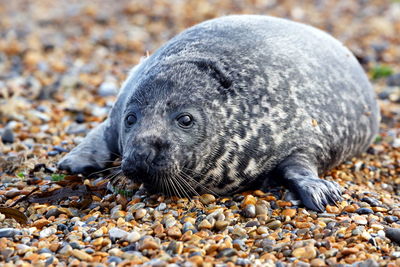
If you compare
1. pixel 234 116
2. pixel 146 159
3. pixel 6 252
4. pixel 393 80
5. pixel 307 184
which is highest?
pixel 393 80

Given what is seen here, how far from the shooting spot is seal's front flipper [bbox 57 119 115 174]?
572 centimetres

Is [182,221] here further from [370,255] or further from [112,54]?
[112,54]

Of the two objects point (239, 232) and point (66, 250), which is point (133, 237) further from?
point (239, 232)

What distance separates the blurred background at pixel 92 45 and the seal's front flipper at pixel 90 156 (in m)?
0.51

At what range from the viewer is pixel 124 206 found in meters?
4.88

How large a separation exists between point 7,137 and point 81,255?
331cm

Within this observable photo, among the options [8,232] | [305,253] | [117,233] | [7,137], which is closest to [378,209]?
[305,253]

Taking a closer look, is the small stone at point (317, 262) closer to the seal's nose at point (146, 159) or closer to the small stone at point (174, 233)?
the small stone at point (174, 233)

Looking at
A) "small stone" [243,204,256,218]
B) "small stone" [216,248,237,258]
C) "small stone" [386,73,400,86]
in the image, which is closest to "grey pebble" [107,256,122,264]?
"small stone" [216,248,237,258]

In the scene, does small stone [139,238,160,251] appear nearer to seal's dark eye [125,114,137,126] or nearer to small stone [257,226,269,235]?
small stone [257,226,269,235]

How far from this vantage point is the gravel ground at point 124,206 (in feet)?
12.8

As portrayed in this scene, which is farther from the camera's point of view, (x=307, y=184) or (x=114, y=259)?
(x=307, y=184)

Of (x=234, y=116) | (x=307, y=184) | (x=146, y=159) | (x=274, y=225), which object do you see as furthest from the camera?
(x=234, y=116)

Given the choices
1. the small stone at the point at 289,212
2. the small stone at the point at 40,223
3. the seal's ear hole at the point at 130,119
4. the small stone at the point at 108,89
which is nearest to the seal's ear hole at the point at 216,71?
the seal's ear hole at the point at 130,119
